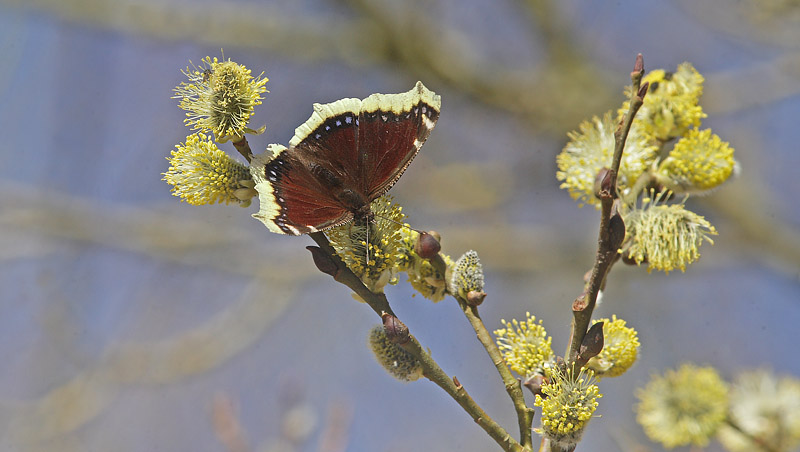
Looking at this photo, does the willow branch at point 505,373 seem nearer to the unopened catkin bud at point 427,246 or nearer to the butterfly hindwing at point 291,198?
the unopened catkin bud at point 427,246

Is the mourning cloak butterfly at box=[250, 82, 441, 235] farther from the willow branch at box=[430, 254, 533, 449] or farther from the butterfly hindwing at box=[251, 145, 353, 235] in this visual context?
the willow branch at box=[430, 254, 533, 449]

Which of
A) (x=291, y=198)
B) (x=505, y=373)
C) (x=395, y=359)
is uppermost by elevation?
(x=291, y=198)

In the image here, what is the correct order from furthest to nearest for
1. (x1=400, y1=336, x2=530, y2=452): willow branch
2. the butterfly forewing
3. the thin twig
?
1. the butterfly forewing
2. the thin twig
3. (x1=400, y1=336, x2=530, y2=452): willow branch

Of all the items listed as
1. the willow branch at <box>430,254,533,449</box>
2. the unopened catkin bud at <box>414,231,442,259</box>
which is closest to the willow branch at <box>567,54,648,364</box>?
the willow branch at <box>430,254,533,449</box>

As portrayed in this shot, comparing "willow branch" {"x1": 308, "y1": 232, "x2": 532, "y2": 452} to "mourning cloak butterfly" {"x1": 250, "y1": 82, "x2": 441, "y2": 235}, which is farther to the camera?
"mourning cloak butterfly" {"x1": 250, "y1": 82, "x2": 441, "y2": 235}

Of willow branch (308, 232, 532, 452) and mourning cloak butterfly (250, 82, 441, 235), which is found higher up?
mourning cloak butterfly (250, 82, 441, 235)

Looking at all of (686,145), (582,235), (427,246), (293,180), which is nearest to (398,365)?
(427,246)

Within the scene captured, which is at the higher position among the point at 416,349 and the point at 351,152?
the point at 351,152

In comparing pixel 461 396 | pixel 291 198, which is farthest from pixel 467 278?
pixel 291 198

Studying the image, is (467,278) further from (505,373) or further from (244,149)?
(244,149)
